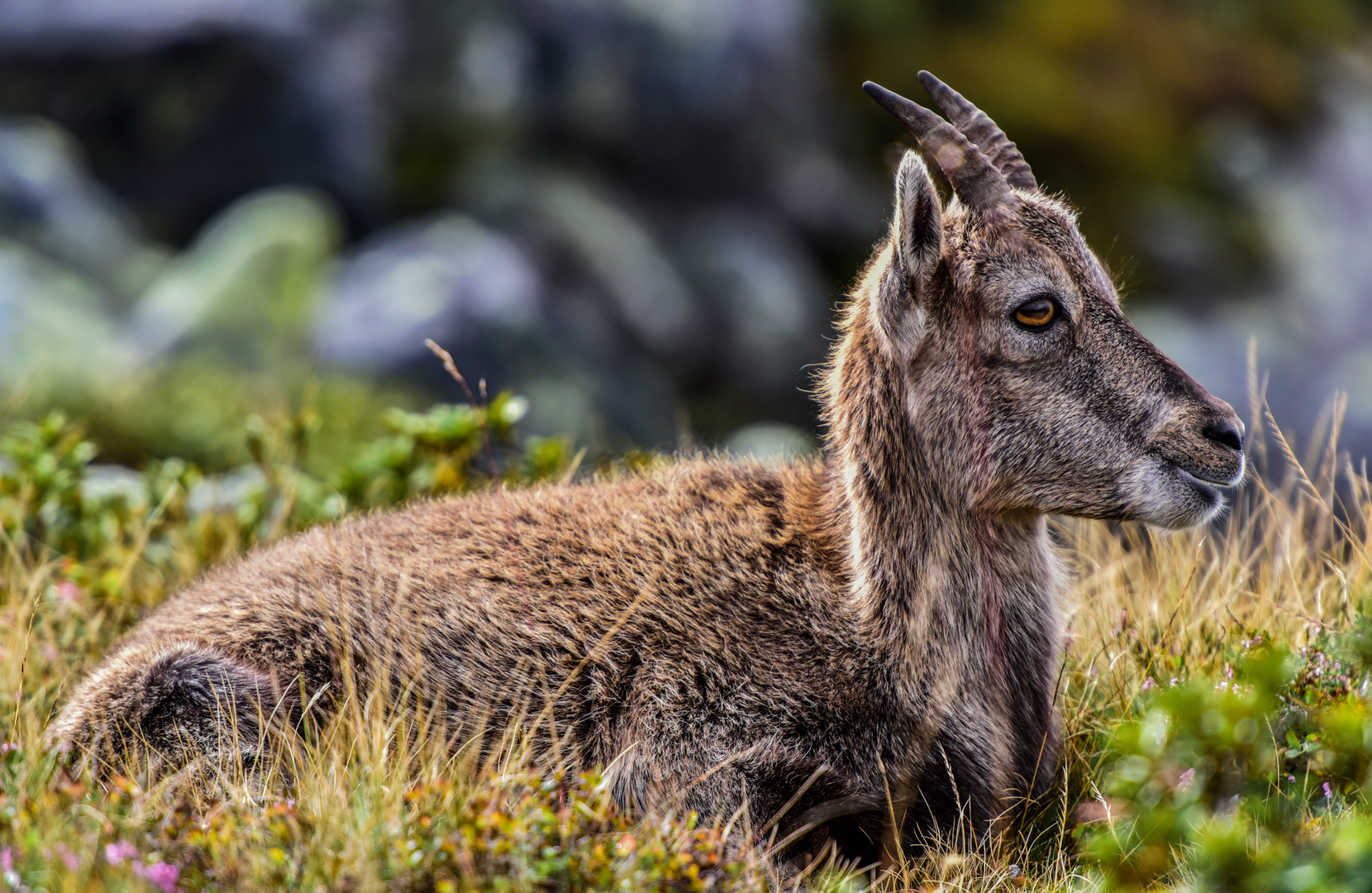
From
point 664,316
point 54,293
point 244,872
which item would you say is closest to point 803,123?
point 664,316

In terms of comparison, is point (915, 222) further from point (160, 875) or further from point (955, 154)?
point (160, 875)

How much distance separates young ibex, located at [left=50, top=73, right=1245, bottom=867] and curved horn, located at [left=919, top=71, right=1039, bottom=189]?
0.10 meters

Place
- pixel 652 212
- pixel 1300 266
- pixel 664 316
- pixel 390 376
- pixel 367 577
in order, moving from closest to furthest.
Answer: pixel 367 577 → pixel 390 376 → pixel 664 316 → pixel 652 212 → pixel 1300 266

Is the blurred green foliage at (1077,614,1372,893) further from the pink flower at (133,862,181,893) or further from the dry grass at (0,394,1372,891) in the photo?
the pink flower at (133,862,181,893)

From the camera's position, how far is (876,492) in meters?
4.71

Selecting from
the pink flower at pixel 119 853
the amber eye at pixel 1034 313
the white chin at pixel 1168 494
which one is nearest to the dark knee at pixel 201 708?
the pink flower at pixel 119 853

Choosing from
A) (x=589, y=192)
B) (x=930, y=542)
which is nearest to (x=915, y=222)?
(x=930, y=542)

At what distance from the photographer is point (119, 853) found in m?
3.24

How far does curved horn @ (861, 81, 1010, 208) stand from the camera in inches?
180

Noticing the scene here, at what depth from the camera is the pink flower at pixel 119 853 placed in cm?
321

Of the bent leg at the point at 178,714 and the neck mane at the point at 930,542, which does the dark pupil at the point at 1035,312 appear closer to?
the neck mane at the point at 930,542

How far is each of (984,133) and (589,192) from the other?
50.7 ft

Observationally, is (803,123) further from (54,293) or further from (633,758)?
(633,758)

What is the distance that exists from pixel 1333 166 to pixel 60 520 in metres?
24.3
